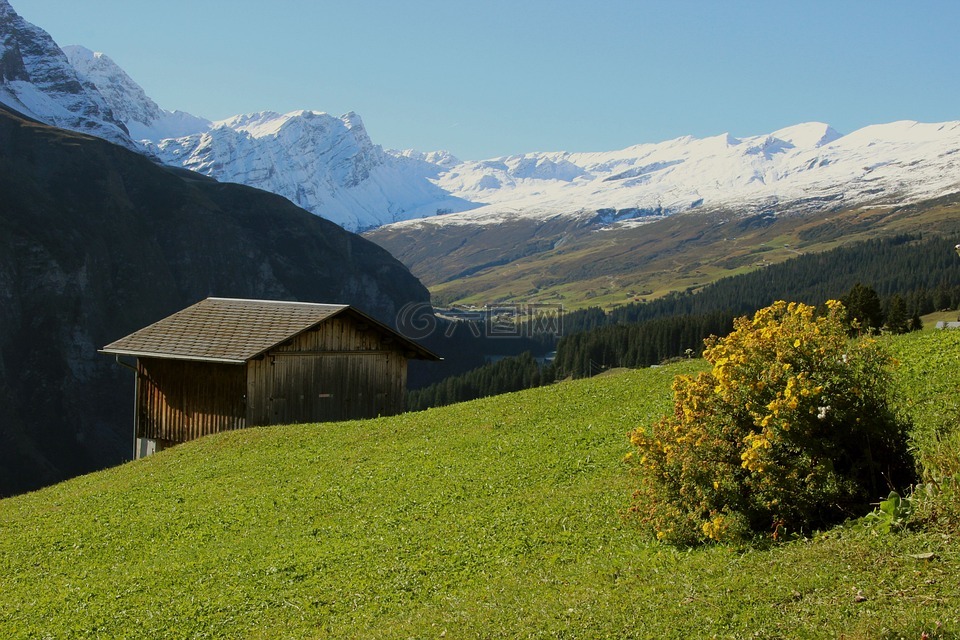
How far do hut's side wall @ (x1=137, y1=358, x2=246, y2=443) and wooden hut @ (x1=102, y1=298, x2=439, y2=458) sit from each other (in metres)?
→ 0.05

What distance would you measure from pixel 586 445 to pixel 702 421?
8198 millimetres

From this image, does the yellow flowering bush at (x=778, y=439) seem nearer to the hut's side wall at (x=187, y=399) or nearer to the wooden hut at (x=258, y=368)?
the wooden hut at (x=258, y=368)

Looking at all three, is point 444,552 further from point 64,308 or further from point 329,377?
point 64,308

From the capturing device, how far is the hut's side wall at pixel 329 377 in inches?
1485

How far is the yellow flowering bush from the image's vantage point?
12.1 meters

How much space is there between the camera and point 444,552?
14.8m

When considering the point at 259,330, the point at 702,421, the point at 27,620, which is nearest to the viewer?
the point at 702,421

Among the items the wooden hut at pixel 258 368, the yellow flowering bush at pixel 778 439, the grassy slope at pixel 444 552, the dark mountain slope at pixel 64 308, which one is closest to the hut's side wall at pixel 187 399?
the wooden hut at pixel 258 368

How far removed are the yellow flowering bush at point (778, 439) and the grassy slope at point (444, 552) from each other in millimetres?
689

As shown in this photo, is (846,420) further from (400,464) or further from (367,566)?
(400,464)

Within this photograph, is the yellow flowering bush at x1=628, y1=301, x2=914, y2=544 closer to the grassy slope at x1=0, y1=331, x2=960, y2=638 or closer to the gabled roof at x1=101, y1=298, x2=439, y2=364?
the grassy slope at x1=0, y1=331, x2=960, y2=638

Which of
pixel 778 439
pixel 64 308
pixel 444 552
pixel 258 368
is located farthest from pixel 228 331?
pixel 64 308

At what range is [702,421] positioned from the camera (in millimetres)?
13180

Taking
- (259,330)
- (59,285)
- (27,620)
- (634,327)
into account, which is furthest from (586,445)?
(59,285)
